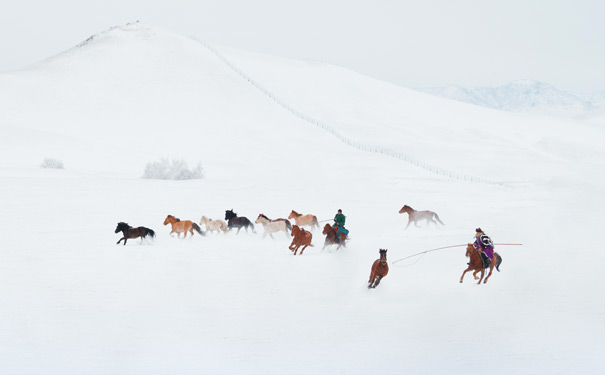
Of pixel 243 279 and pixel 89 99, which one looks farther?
pixel 89 99

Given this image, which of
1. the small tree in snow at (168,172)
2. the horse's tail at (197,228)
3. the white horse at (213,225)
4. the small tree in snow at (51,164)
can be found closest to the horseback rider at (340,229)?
the white horse at (213,225)

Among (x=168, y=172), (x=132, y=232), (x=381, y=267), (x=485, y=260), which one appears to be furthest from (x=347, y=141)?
(x=381, y=267)

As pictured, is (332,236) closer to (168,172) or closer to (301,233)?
(301,233)

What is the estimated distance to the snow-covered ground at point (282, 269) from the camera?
9.48 metres

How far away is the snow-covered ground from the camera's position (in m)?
9.48

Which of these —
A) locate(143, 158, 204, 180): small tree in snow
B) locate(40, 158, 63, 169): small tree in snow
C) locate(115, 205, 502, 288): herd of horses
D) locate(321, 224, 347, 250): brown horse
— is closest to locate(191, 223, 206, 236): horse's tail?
locate(115, 205, 502, 288): herd of horses

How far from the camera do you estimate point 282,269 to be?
13.8m

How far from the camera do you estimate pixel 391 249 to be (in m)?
16.4

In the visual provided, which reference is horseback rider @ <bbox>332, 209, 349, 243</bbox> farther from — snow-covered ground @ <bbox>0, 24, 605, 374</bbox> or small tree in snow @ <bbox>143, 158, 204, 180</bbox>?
small tree in snow @ <bbox>143, 158, 204, 180</bbox>

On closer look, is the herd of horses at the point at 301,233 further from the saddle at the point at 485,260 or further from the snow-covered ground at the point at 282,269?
the snow-covered ground at the point at 282,269

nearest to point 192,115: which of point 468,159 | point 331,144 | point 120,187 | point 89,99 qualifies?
point 89,99

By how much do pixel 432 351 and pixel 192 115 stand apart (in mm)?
57049

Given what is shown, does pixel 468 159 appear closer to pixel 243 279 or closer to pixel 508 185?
pixel 508 185

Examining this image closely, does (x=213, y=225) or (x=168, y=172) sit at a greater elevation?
(x=168, y=172)
